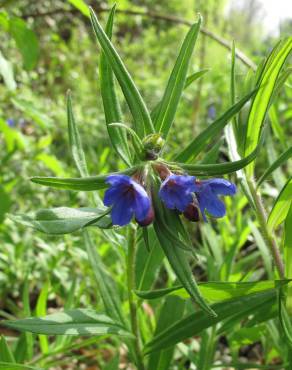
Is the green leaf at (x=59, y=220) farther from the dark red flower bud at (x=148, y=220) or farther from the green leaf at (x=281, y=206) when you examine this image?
the green leaf at (x=281, y=206)

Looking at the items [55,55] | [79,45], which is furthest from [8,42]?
[79,45]

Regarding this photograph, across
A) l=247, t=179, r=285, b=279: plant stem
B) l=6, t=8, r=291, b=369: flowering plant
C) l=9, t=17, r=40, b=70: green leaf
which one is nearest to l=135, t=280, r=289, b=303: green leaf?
l=6, t=8, r=291, b=369: flowering plant

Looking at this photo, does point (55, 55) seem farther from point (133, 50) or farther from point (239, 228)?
point (239, 228)

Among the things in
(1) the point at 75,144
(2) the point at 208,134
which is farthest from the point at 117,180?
(1) the point at 75,144

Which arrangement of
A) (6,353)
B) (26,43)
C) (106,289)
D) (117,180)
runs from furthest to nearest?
(26,43), (106,289), (6,353), (117,180)

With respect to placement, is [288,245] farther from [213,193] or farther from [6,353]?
[6,353]

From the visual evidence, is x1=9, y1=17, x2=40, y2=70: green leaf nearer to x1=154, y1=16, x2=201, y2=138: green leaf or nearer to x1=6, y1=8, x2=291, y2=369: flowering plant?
x1=6, y1=8, x2=291, y2=369: flowering plant

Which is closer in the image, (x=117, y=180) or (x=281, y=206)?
(x=117, y=180)
